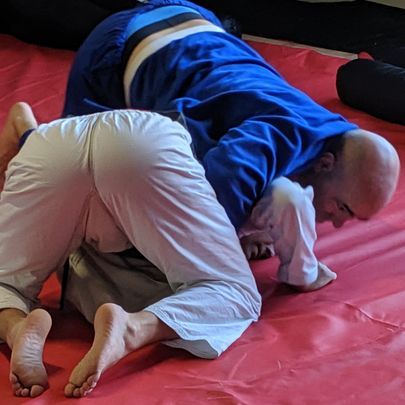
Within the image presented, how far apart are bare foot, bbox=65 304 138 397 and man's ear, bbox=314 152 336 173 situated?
53 cm

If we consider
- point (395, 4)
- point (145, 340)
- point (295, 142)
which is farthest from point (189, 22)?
point (395, 4)

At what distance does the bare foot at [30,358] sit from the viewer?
1.21 metres

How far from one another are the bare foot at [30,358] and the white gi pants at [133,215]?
0.33 ft

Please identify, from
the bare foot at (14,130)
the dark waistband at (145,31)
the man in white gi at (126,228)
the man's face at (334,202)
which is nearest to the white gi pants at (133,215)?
the man in white gi at (126,228)

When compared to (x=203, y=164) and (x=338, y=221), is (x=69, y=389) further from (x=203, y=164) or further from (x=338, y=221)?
(x=338, y=221)

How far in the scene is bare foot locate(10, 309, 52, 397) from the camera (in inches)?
47.7

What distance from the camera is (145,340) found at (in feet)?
4.14

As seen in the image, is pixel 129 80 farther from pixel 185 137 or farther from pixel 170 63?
pixel 185 137

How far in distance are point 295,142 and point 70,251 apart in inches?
17.0

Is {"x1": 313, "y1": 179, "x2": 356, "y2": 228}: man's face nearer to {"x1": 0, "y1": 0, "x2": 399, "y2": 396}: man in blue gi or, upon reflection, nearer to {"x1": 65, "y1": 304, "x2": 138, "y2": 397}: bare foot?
{"x1": 0, "y1": 0, "x2": 399, "y2": 396}: man in blue gi

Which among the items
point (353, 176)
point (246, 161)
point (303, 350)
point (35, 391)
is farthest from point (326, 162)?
point (35, 391)

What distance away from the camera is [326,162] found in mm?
1567

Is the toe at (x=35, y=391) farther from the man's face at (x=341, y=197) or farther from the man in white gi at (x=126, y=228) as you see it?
the man's face at (x=341, y=197)

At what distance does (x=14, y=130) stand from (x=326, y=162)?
1.86 ft
